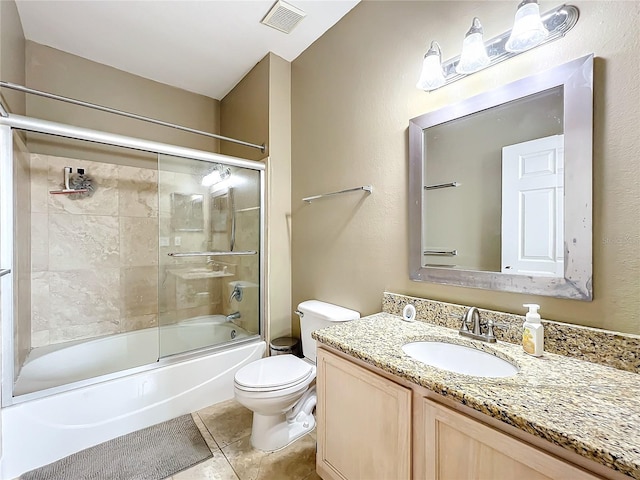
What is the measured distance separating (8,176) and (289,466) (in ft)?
6.60

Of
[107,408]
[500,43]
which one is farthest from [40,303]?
[500,43]

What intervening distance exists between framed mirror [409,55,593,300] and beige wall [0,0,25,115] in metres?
2.15

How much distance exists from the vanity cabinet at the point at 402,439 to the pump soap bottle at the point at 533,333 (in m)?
0.40

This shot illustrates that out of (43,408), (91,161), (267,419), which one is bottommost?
(267,419)

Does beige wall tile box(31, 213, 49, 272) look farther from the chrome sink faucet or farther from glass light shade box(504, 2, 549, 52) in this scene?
glass light shade box(504, 2, 549, 52)

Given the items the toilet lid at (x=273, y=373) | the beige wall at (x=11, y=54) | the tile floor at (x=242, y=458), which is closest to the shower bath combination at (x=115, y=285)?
the beige wall at (x=11, y=54)

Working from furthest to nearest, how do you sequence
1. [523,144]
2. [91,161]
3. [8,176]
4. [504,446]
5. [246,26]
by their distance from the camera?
[91,161], [246,26], [8,176], [523,144], [504,446]

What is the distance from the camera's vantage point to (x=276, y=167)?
7.40 feet

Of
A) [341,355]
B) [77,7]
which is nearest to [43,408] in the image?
[341,355]

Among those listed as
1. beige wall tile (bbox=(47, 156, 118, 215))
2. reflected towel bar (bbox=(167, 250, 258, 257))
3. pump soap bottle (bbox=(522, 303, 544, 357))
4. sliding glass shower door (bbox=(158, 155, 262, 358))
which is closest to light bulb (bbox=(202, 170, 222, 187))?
sliding glass shower door (bbox=(158, 155, 262, 358))

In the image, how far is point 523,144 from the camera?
43.1 inches

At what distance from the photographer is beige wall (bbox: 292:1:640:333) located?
2.87ft

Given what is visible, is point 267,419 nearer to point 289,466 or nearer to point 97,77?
point 289,466

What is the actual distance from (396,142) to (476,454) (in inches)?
53.4
